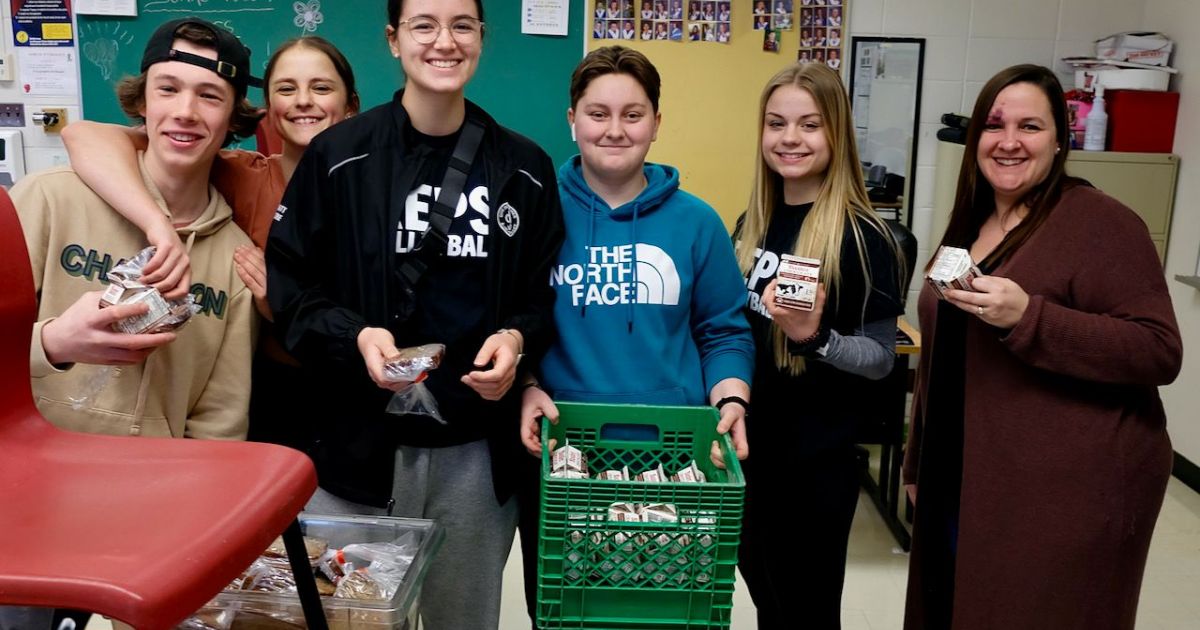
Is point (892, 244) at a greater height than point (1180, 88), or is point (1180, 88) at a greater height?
point (1180, 88)

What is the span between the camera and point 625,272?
5.59ft

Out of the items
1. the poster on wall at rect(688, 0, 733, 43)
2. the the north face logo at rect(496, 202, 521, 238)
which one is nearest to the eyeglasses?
the the north face logo at rect(496, 202, 521, 238)

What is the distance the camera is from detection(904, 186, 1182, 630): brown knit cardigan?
154 centimetres

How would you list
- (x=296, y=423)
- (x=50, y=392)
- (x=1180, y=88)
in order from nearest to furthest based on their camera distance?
(x=50, y=392) < (x=296, y=423) < (x=1180, y=88)

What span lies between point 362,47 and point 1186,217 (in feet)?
11.5

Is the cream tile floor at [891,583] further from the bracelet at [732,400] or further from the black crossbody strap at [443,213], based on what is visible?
the black crossbody strap at [443,213]

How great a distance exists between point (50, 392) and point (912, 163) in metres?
3.52

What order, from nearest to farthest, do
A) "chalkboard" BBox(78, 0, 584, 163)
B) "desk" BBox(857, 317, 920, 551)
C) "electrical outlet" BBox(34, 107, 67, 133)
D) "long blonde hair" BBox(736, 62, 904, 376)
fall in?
"long blonde hair" BBox(736, 62, 904, 376) → "desk" BBox(857, 317, 920, 551) → "chalkboard" BBox(78, 0, 584, 163) → "electrical outlet" BBox(34, 107, 67, 133)

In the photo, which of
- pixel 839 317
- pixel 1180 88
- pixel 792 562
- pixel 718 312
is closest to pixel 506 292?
pixel 718 312

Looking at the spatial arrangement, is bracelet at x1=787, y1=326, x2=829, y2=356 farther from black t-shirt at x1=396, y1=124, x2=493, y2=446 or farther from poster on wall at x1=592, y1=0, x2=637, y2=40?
poster on wall at x1=592, y1=0, x2=637, y2=40

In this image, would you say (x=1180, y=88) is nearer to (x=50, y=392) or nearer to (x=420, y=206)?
(x=420, y=206)

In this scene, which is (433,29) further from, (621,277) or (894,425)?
(894,425)

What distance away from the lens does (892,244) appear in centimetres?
191

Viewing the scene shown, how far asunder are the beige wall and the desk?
129 cm
